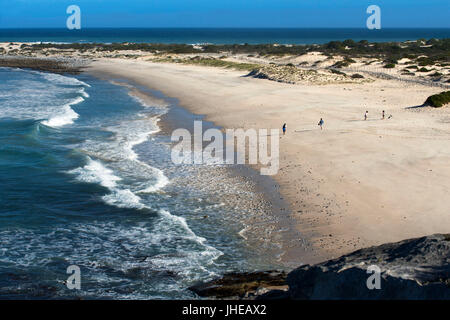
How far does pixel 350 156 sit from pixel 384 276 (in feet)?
48.0

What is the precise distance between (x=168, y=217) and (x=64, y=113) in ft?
69.5

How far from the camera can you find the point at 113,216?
16.6 metres

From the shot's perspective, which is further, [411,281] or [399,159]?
[399,159]

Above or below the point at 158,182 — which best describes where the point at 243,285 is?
below

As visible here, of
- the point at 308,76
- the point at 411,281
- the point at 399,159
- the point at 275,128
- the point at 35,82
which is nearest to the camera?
the point at 411,281

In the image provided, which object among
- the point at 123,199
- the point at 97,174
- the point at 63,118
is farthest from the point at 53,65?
the point at 123,199

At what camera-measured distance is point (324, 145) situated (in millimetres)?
24359

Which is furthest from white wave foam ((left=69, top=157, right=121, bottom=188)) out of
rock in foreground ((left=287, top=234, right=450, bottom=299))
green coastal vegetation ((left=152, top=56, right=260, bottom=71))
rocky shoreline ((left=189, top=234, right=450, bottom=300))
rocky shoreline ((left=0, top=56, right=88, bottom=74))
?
→ rocky shoreline ((left=0, top=56, right=88, bottom=74))

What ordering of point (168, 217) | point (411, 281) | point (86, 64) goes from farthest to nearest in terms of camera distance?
point (86, 64) → point (168, 217) → point (411, 281)

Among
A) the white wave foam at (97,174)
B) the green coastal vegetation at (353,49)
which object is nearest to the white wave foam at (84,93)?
the white wave foam at (97,174)

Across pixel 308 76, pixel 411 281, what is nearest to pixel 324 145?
pixel 411 281

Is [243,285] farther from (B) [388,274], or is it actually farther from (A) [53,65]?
(A) [53,65]

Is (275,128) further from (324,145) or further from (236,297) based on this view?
(236,297)

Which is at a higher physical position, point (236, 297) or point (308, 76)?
point (308, 76)
